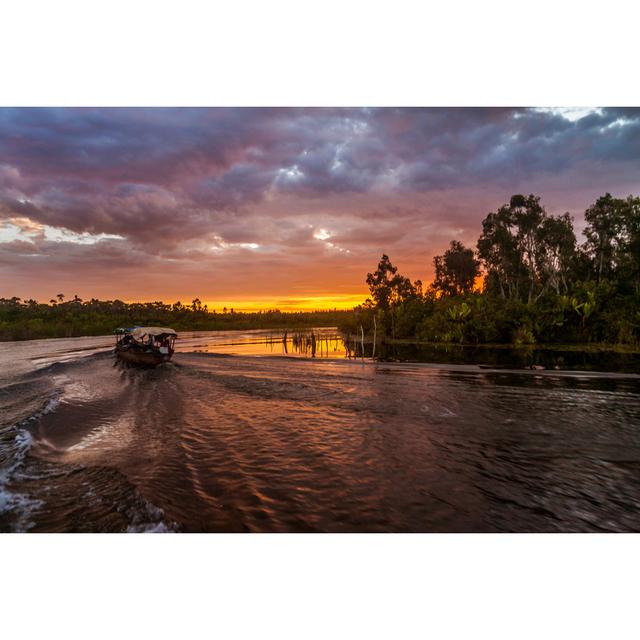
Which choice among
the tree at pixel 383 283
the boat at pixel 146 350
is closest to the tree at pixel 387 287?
the tree at pixel 383 283

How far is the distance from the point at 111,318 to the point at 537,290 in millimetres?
62181

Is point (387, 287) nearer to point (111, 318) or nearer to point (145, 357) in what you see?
point (145, 357)

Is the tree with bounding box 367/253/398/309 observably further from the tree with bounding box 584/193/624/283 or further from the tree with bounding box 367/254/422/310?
the tree with bounding box 584/193/624/283

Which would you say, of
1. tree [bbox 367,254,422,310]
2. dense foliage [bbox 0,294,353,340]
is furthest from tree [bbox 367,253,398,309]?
dense foliage [bbox 0,294,353,340]

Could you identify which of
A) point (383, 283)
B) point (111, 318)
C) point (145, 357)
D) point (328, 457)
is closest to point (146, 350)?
point (145, 357)

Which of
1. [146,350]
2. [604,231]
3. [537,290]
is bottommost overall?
[146,350]

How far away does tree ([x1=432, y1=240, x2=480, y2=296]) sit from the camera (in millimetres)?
48250

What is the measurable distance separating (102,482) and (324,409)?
→ 6230 mm

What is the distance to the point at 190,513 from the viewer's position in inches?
185

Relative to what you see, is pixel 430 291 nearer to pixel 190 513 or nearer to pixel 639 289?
pixel 639 289

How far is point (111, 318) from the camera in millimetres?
58938

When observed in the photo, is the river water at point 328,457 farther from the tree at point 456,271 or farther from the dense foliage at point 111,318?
the dense foliage at point 111,318

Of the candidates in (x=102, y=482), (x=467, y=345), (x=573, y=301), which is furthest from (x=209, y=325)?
(x=102, y=482)

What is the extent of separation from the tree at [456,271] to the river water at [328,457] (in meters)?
35.9
